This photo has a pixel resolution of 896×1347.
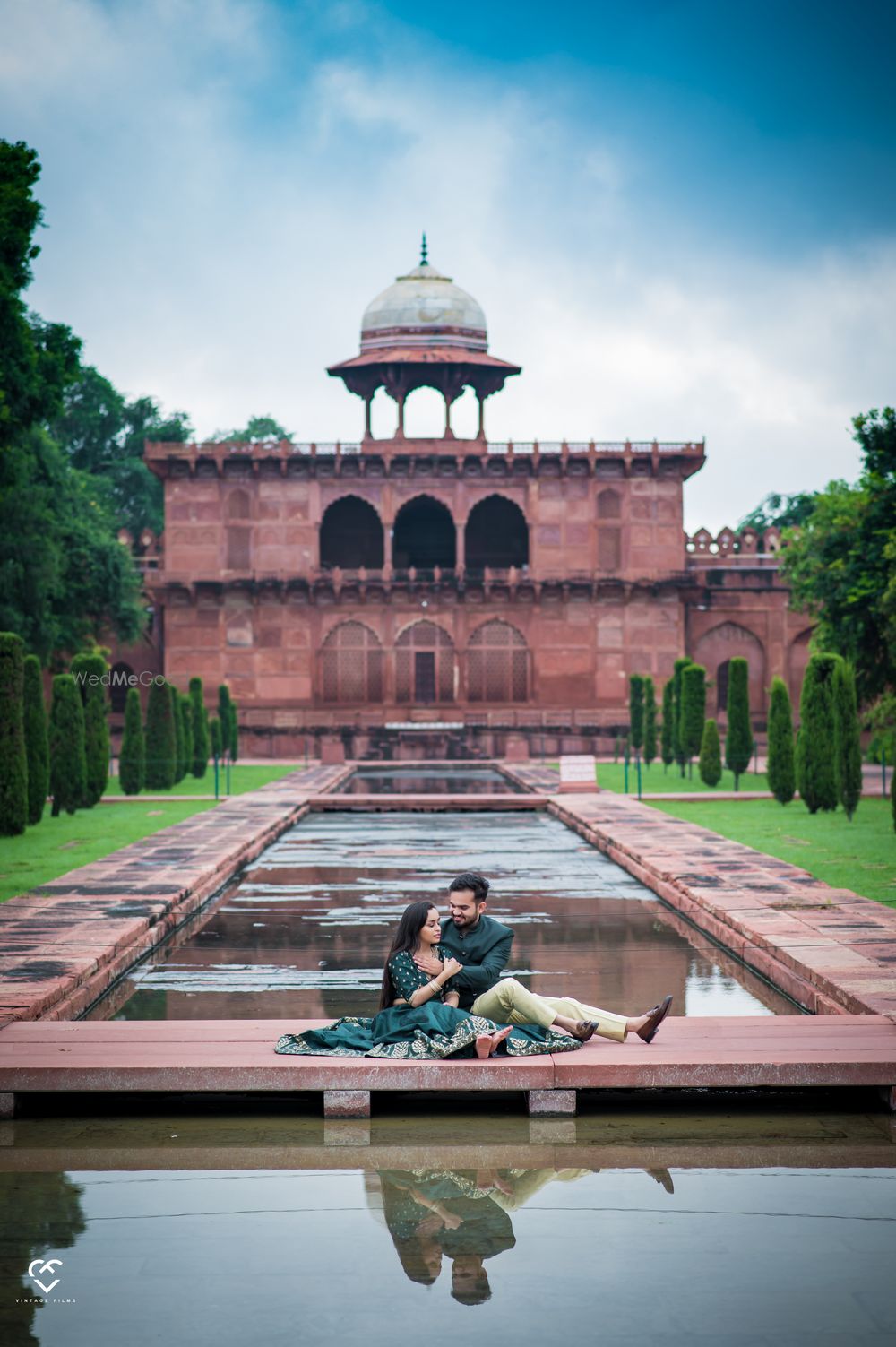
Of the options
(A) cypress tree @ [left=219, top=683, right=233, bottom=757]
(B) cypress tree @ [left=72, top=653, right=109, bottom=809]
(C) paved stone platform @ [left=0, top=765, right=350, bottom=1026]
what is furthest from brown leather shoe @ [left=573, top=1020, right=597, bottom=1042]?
(A) cypress tree @ [left=219, top=683, right=233, bottom=757]

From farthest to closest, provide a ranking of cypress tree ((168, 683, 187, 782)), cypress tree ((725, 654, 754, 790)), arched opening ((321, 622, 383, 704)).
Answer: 1. arched opening ((321, 622, 383, 704))
2. cypress tree ((168, 683, 187, 782))
3. cypress tree ((725, 654, 754, 790))

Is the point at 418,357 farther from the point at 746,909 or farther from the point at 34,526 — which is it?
the point at 746,909

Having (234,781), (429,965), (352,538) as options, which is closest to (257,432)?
(352,538)

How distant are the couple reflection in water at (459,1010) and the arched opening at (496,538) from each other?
1566 inches

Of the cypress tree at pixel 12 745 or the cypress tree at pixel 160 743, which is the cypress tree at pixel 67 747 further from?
the cypress tree at pixel 160 743

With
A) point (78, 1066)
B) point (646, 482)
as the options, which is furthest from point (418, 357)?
point (78, 1066)

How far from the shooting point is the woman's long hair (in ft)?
20.0

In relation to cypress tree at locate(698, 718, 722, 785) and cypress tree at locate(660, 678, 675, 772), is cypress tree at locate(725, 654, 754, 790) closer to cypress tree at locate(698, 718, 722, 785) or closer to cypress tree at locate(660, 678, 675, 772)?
cypress tree at locate(698, 718, 722, 785)

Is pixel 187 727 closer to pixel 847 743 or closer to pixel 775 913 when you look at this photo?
pixel 847 743

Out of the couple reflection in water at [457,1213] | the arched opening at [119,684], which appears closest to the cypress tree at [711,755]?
the couple reflection in water at [457,1213]

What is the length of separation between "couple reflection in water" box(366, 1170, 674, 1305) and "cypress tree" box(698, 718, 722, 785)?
64.0 ft

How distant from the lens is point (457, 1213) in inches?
179

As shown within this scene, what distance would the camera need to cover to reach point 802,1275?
4012mm

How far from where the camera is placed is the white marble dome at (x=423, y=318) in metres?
45.0
